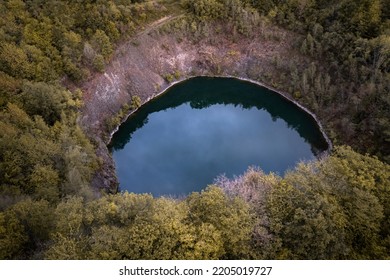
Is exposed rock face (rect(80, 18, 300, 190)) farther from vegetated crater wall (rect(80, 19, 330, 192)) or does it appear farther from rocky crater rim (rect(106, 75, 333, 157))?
rocky crater rim (rect(106, 75, 333, 157))

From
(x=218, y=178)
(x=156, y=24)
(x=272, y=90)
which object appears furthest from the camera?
(x=156, y=24)

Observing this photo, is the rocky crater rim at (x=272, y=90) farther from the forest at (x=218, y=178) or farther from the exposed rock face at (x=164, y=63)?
the forest at (x=218, y=178)

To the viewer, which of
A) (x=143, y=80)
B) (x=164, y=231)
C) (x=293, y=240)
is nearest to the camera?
(x=164, y=231)

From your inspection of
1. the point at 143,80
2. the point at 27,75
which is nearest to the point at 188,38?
the point at 143,80

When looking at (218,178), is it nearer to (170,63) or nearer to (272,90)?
(272,90)

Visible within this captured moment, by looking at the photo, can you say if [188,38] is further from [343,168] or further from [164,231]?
[164,231]

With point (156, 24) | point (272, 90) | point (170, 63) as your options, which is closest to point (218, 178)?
point (272, 90)

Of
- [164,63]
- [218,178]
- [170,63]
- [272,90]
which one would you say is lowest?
[272,90]
